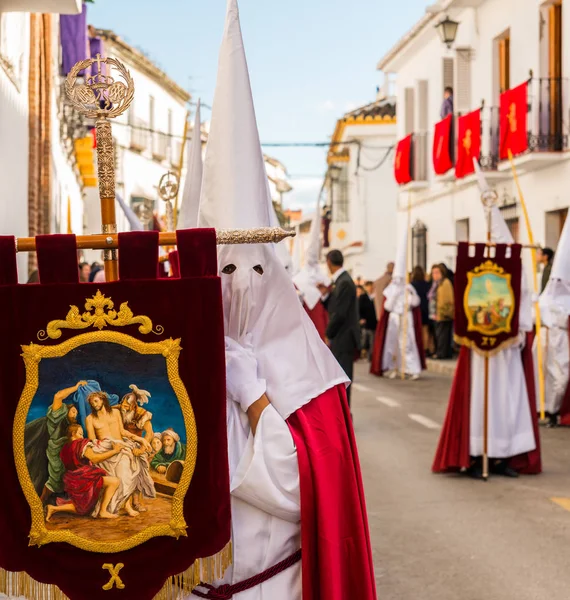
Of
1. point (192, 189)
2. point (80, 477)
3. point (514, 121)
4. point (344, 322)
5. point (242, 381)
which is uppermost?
point (514, 121)

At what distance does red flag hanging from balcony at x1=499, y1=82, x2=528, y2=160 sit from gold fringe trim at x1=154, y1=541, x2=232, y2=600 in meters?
17.1

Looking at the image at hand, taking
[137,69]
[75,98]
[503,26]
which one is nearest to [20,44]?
[75,98]

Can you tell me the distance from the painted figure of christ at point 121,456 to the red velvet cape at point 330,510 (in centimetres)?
50

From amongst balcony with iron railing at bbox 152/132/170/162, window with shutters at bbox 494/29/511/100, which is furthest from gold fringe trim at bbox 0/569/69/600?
balcony with iron railing at bbox 152/132/170/162

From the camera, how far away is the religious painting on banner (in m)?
8.77

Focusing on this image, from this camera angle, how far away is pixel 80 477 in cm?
292

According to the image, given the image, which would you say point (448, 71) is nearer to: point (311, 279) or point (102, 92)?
point (311, 279)

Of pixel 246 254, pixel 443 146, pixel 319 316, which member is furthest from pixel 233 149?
pixel 443 146

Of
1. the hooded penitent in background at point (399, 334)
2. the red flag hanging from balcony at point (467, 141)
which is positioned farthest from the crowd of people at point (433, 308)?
the red flag hanging from balcony at point (467, 141)

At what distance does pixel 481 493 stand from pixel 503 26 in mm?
16174

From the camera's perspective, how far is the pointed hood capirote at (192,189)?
4.95m

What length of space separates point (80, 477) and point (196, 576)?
44 centimetres

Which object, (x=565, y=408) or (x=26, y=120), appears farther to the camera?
(x=26, y=120)

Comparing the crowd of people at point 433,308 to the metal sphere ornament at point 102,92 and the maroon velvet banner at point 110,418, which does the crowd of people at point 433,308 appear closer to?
the metal sphere ornament at point 102,92
